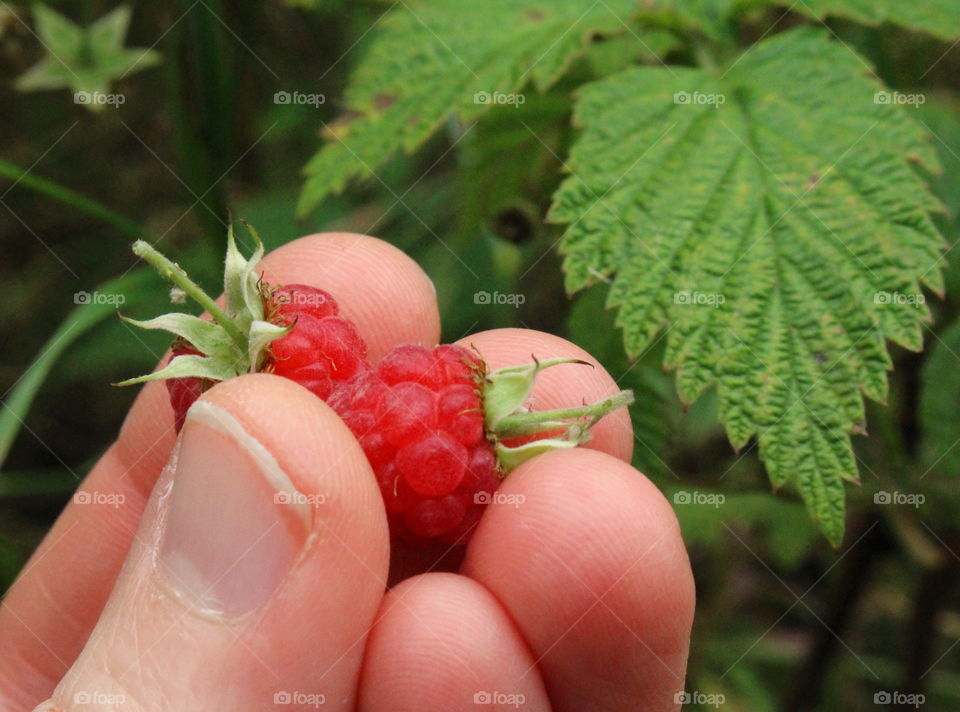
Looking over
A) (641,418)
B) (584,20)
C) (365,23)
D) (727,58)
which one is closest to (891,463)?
(641,418)

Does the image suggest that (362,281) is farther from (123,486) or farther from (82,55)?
(82,55)
